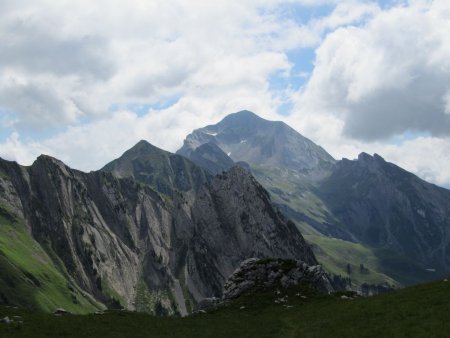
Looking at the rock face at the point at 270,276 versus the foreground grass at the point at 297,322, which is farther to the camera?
the rock face at the point at 270,276

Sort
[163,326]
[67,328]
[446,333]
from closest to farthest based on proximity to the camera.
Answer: [446,333] < [67,328] < [163,326]

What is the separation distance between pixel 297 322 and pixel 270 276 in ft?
120

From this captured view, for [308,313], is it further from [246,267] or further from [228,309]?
[246,267]

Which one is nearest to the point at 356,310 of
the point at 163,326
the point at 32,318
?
the point at 163,326

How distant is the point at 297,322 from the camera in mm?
52125

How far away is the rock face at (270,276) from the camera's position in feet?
285

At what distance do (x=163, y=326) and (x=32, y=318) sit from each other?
1368 centimetres

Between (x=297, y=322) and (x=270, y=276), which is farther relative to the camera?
(x=270, y=276)

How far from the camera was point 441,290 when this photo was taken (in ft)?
156

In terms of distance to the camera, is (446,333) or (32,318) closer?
(446,333)

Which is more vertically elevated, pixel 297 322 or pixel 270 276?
pixel 270 276

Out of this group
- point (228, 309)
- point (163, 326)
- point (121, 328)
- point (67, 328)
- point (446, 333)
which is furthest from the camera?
point (228, 309)

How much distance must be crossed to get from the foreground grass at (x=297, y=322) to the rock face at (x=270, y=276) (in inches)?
817

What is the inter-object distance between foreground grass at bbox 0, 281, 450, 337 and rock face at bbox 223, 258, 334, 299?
2074 centimetres
